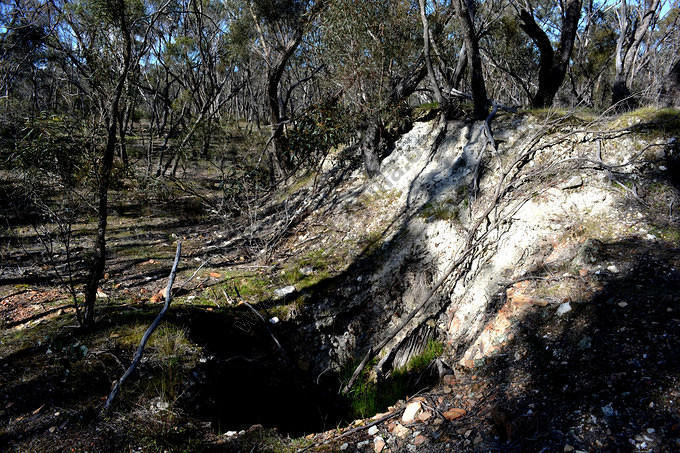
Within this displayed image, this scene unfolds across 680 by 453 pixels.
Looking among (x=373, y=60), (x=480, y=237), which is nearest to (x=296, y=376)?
(x=480, y=237)

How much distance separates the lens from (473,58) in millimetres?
5723

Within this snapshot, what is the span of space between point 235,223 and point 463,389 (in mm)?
6331

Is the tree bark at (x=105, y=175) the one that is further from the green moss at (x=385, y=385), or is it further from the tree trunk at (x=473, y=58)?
the tree trunk at (x=473, y=58)

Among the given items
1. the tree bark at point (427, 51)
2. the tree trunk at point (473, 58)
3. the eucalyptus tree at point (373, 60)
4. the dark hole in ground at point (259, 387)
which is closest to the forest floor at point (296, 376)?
the dark hole in ground at point (259, 387)

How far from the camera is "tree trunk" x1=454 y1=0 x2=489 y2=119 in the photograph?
5.36m

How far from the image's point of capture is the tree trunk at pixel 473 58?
5.36 meters

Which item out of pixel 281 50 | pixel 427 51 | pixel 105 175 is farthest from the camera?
pixel 281 50

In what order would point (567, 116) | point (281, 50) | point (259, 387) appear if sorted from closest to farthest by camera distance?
1. point (259, 387)
2. point (567, 116)
3. point (281, 50)

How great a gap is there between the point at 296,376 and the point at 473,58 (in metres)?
5.08

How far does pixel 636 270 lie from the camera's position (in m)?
3.43

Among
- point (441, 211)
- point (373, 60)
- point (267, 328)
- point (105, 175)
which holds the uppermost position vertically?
point (373, 60)

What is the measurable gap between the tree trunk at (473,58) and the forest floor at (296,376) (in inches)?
107

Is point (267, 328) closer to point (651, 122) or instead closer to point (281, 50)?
point (651, 122)

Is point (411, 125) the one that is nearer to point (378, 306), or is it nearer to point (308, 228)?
point (308, 228)
